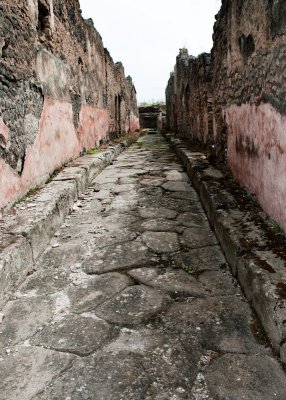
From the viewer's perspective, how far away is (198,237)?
2957 mm

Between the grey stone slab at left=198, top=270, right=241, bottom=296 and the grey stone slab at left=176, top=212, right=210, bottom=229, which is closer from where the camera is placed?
the grey stone slab at left=198, top=270, right=241, bottom=296

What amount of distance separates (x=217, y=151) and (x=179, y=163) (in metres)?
1.69

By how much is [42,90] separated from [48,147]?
2.23 ft

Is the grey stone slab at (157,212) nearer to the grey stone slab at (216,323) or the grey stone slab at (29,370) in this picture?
the grey stone slab at (216,323)

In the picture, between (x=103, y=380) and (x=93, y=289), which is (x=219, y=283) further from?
(x=103, y=380)

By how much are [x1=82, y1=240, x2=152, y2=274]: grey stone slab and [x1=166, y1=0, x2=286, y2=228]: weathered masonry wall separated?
1.03 meters

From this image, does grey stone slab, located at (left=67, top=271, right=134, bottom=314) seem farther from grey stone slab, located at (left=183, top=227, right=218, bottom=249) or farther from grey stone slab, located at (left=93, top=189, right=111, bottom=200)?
grey stone slab, located at (left=93, top=189, right=111, bottom=200)

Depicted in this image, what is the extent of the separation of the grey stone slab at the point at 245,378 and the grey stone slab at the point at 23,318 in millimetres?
920

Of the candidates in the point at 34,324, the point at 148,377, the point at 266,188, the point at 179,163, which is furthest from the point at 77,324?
the point at 179,163

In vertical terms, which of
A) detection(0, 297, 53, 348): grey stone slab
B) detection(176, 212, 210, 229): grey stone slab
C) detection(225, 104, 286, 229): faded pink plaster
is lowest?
detection(0, 297, 53, 348): grey stone slab

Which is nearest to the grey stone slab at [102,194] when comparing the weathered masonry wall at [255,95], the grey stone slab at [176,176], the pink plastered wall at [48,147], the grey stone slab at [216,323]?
the pink plastered wall at [48,147]

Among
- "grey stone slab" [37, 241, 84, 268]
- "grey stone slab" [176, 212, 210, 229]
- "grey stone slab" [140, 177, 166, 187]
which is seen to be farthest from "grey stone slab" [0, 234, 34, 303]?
"grey stone slab" [140, 177, 166, 187]

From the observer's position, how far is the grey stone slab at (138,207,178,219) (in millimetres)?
3473

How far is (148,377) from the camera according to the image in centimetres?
143
